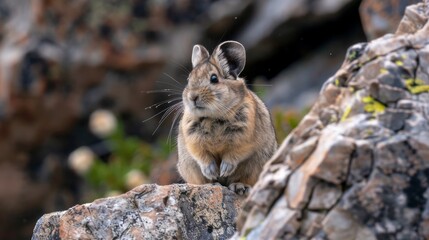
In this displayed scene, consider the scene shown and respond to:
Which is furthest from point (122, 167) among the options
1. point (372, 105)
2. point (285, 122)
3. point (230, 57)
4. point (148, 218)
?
point (372, 105)

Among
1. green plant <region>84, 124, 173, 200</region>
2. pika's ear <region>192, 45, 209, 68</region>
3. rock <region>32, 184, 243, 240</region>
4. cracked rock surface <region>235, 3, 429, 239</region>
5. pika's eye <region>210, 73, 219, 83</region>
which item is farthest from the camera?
green plant <region>84, 124, 173, 200</region>

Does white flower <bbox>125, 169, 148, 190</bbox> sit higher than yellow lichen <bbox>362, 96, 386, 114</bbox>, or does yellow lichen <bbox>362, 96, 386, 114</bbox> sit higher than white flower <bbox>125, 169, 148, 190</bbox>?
yellow lichen <bbox>362, 96, 386, 114</bbox>

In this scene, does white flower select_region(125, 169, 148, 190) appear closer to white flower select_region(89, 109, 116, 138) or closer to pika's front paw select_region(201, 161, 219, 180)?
white flower select_region(89, 109, 116, 138)

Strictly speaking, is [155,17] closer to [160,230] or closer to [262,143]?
[262,143]

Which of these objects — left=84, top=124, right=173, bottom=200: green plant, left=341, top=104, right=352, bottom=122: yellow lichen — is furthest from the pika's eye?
left=84, top=124, right=173, bottom=200: green plant

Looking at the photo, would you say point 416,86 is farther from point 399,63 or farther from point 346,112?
point 346,112
